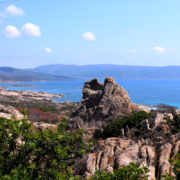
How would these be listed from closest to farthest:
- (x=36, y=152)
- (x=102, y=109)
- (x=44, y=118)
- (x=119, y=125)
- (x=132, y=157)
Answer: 1. (x=36, y=152)
2. (x=132, y=157)
3. (x=119, y=125)
4. (x=102, y=109)
5. (x=44, y=118)

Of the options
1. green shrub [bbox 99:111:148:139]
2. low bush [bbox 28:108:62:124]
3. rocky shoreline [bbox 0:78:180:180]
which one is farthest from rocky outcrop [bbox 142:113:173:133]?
low bush [bbox 28:108:62:124]

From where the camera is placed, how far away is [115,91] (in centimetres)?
1595

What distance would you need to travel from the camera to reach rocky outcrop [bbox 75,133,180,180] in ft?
22.5

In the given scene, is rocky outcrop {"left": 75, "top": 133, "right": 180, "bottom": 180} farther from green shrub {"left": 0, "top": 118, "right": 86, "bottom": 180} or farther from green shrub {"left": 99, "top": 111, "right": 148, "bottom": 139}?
green shrub {"left": 99, "top": 111, "right": 148, "bottom": 139}

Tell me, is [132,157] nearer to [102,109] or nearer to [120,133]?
[120,133]

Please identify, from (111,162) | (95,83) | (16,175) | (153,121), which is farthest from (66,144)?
(95,83)

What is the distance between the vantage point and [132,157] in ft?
24.5

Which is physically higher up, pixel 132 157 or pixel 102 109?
pixel 102 109

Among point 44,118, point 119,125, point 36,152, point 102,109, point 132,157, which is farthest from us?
point 44,118

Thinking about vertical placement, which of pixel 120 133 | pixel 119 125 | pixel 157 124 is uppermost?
pixel 157 124

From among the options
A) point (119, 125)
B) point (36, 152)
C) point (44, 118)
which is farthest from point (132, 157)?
point (44, 118)

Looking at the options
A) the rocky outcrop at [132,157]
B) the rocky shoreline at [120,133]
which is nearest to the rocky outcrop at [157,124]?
the rocky shoreline at [120,133]

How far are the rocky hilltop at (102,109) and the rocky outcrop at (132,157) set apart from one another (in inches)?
235

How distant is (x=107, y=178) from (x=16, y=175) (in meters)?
2.29
